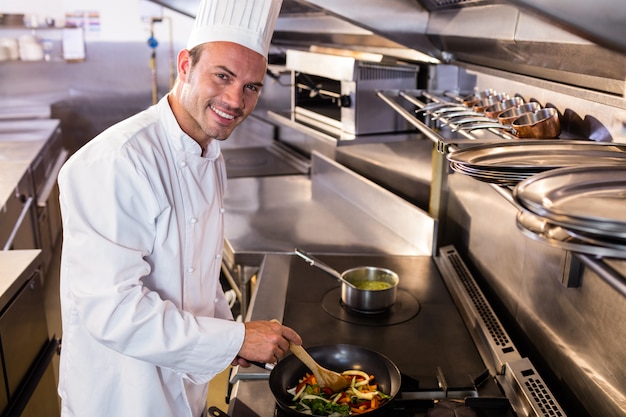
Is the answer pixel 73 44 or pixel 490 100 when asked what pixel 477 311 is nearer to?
pixel 490 100

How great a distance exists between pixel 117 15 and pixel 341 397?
4899 mm

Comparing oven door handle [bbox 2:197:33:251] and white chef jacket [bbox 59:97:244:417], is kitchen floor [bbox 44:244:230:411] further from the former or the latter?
white chef jacket [bbox 59:97:244:417]

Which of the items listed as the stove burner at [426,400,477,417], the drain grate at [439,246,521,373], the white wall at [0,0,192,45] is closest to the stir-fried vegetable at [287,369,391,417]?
the stove burner at [426,400,477,417]

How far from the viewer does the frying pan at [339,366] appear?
1439mm

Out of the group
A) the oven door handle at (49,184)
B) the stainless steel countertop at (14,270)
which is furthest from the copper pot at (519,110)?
the oven door handle at (49,184)

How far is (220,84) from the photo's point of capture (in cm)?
133

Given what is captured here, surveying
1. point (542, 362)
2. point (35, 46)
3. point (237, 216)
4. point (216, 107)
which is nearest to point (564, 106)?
point (542, 362)

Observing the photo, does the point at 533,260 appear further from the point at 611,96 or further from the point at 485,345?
the point at 611,96

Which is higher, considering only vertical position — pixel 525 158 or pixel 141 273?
pixel 525 158

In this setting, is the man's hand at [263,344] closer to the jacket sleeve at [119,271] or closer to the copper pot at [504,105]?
the jacket sleeve at [119,271]

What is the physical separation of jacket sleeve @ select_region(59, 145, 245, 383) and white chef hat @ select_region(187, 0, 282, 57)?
13.1 inches

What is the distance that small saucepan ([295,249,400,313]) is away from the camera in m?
1.87

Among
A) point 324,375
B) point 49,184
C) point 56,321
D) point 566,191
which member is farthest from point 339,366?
point 49,184

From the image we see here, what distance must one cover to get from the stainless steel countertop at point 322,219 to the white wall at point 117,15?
2645mm
